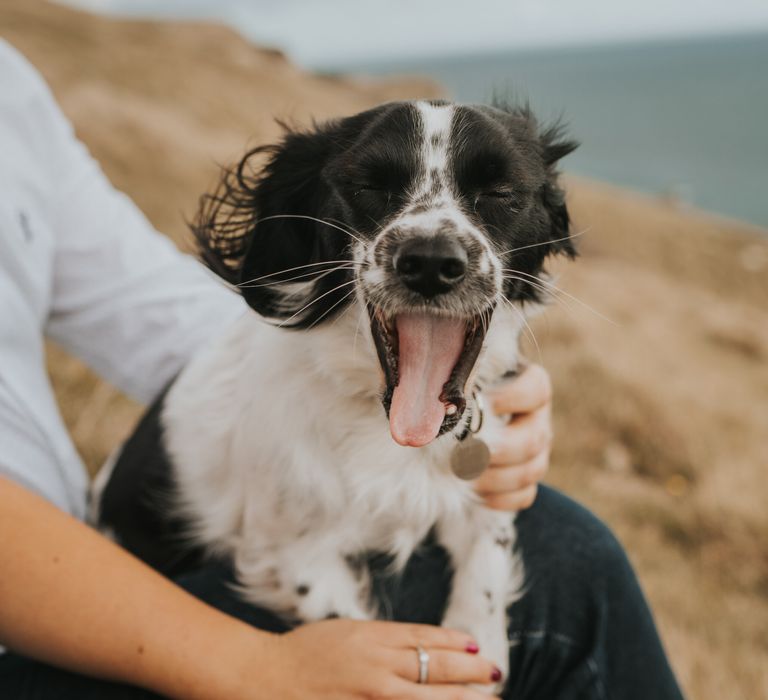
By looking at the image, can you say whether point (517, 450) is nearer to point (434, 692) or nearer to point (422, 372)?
point (422, 372)

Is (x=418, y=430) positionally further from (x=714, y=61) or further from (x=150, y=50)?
(x=714, y=61)

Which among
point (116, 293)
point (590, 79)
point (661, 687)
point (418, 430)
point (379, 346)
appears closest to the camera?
point (418, 430)

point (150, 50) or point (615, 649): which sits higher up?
point (150, 50)

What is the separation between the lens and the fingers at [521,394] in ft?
6.15

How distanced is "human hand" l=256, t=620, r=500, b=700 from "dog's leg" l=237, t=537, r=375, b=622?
0.24m

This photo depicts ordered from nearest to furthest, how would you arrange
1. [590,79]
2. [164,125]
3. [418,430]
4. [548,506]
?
[418,430], [548,506], [164,125], [590,79]

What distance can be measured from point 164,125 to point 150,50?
7495 millimetres

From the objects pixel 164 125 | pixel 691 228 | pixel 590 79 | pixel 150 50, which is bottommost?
pixel 691 228

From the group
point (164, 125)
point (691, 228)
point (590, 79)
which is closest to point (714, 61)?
point (590, 79)

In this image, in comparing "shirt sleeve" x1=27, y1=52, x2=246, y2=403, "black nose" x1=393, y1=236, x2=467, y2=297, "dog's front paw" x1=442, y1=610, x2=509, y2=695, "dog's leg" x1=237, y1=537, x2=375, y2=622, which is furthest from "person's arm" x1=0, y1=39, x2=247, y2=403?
"dog's front paw" x1=442, y1=610, x2=509, y2=695

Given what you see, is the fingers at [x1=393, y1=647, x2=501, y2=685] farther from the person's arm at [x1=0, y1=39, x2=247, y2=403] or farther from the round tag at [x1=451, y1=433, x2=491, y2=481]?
the person's arm at [x1=0, y1=39, x2=247, y2=403]

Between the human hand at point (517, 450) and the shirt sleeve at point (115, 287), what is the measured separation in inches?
34.8

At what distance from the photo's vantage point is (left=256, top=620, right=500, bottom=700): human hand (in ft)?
4.84

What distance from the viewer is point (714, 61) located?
15175cm
